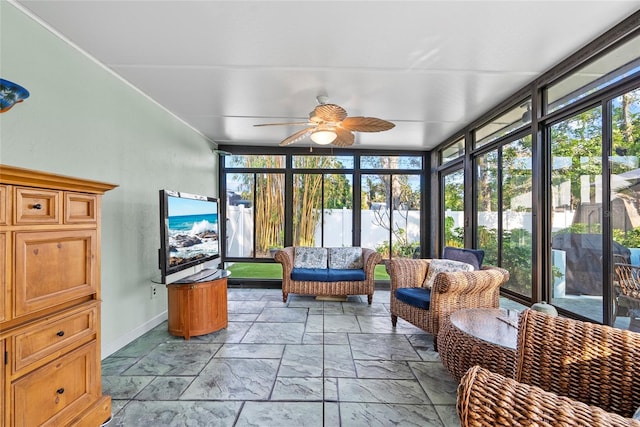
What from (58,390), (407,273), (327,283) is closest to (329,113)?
(407,273)

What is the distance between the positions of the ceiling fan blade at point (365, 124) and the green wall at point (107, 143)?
2195 millimetres

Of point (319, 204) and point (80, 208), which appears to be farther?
A: point (319, 204)

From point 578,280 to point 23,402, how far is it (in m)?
3.81

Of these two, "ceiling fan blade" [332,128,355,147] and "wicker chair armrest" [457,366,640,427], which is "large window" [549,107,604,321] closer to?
"ceiling fan blade" [332,128,355,147]

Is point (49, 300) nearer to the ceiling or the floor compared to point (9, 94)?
nearer to the floor

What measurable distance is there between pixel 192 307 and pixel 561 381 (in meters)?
3.03

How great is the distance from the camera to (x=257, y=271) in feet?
18.7

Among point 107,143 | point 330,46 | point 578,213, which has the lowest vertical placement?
point 578,213

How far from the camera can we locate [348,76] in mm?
2768

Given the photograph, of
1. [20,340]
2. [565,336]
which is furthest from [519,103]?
[20,340]

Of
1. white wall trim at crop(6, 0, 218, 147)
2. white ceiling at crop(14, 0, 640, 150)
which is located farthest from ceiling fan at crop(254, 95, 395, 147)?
white wall trim at crop(6, 0, 218, 147)

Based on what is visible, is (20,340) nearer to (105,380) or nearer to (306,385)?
(105,380)

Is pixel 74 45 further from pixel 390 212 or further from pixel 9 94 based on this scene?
pixel 390 212

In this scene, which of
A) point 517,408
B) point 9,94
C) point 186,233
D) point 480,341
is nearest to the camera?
point 517,408
